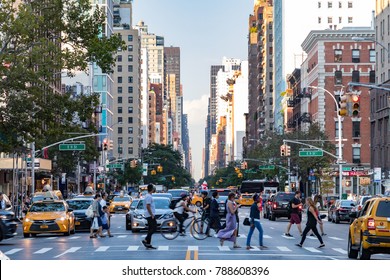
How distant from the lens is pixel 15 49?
43156 mm

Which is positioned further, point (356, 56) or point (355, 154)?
point (356, 56)

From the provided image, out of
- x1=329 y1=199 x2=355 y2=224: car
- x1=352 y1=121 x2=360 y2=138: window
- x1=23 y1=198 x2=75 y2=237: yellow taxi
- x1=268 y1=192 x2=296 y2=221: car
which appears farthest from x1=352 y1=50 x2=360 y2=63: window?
x1=23 y1=198 x2=75 y2=237: yellow taxi

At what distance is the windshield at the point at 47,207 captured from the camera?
4169cm

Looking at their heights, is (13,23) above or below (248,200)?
above

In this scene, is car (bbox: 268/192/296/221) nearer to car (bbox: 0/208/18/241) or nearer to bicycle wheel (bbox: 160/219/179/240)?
bicycle wheel (bbox: 160/219/179/240)

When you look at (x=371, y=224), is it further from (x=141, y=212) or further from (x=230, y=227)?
(x=141, y=212)

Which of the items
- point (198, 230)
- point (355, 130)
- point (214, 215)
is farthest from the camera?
point (355, 130)

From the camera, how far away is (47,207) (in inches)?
1651

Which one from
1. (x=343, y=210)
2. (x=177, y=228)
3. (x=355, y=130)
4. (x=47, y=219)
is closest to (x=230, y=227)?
(x=177, y=228)

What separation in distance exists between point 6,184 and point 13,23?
5647 centimetres

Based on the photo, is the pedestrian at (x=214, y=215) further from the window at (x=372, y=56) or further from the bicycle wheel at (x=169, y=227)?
the window at (x=372, y=56)

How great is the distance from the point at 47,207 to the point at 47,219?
2.93ft
